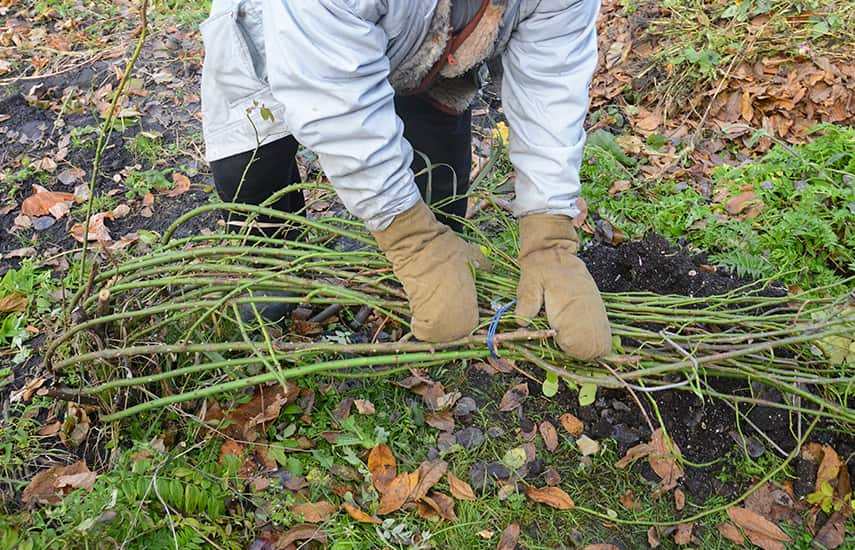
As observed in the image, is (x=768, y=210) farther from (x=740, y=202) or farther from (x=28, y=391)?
(x=28, y=391)

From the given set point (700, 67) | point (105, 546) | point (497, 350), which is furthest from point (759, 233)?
point (105, 546)

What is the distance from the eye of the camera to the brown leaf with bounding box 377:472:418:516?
203cm

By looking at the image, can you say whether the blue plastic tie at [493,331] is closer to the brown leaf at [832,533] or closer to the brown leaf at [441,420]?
the brown leaf at [441,420]

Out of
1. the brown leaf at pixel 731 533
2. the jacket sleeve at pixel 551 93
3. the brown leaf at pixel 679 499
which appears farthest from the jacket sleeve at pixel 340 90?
the brown leaf at pixel 731 533

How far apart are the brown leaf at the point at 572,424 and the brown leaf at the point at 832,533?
757mm

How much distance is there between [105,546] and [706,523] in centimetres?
175

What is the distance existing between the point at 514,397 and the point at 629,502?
51cm

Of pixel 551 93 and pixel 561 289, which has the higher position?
pixel 551 93

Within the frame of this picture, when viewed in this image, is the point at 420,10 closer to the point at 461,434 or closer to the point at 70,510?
the point at 461,434

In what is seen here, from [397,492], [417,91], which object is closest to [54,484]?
[397,492]

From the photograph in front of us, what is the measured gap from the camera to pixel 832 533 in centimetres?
202

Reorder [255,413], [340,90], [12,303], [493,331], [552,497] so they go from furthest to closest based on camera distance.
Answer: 1. [12,303]
2. [255,413]
3. [552,497]
4. [493,331]
5. [340,90]

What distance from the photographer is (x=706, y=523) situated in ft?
6.80

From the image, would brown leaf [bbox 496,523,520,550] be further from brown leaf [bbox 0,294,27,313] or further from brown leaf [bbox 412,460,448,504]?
brown leaf [bbox 0,294,27,313]
